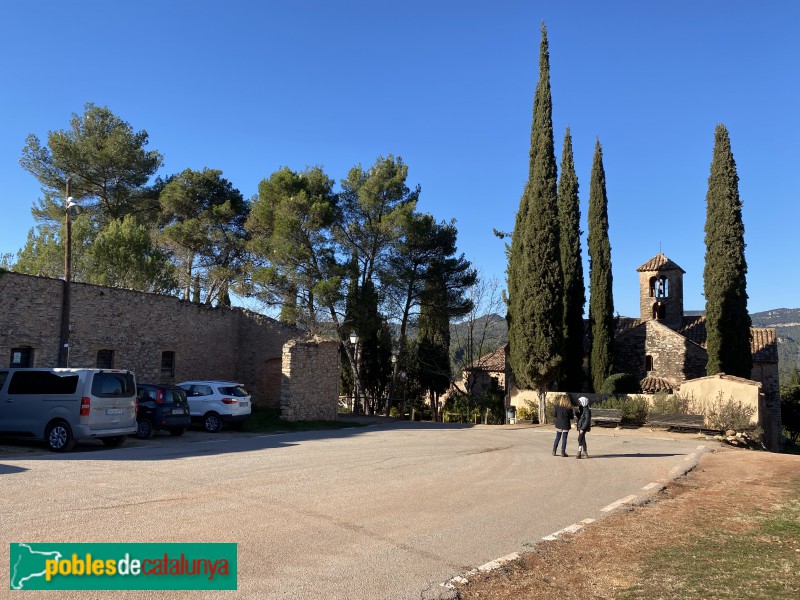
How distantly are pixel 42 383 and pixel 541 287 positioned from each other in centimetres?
1966

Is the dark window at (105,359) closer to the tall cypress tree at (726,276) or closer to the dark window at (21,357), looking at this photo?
the dark window at (21,357)

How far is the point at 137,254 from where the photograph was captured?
26547 mm

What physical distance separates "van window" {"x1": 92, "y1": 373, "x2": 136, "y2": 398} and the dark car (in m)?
2.26

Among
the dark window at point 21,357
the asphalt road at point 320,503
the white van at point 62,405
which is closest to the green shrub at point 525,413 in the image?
the asphalt road at point 320,503

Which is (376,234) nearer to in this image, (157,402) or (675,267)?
(157,402)

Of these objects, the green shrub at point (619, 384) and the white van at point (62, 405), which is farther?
the green shrub at point (619, 384)

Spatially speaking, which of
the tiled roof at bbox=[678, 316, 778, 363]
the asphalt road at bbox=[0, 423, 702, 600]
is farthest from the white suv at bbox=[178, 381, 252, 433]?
the tiled roof at bbox=[678, 316, 778, 363]

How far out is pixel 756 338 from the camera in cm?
3712

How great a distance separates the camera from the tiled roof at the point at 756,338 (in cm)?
3525

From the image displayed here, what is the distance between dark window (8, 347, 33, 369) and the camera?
18.6 metres

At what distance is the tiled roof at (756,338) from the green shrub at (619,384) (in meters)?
6.81

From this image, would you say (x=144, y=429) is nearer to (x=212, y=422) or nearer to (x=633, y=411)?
(x=212, y=422)

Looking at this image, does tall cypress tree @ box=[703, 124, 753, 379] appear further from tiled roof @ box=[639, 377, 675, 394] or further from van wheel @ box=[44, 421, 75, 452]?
van wheel @ box=[44, 421, 75, 452]

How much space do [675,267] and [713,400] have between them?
65.4 feet
